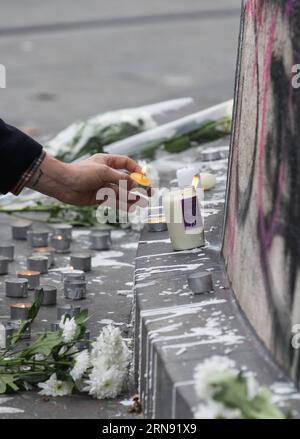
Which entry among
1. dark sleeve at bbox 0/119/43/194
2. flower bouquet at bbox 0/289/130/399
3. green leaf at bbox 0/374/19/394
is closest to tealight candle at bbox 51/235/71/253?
dark sleeve at bbox 0/119/43/194

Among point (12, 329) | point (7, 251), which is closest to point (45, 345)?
point (12, 329)

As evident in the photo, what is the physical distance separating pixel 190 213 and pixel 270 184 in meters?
0.82

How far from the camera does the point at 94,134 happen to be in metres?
6.03

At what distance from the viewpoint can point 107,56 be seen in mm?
10602

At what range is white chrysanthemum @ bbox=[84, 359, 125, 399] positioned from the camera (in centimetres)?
328

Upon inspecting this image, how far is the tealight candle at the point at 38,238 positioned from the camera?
4988 mm

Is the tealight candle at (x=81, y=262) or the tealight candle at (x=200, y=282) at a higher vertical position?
the tealight candle at (x=200, y=282)

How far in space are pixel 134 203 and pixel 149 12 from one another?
371 inches

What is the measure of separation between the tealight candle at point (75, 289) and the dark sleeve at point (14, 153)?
75cm

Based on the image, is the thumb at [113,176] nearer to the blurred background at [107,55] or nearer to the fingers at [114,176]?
the fingers at [114,176]

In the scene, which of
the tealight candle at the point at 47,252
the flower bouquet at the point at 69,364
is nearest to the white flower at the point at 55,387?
the flower bouquet at the point at 69,364
